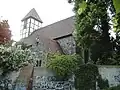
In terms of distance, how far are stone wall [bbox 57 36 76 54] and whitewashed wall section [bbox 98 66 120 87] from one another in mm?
13758

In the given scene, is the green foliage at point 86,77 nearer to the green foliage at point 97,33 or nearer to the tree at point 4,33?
the green foliage at point 97,33

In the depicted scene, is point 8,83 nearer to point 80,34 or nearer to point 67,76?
point 67,76

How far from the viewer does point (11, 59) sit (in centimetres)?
1930

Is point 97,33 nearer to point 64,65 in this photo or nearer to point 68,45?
point 64,65

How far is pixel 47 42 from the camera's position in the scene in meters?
31.6

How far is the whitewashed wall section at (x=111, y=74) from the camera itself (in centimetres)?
1644

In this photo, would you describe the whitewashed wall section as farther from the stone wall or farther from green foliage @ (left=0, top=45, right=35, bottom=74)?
the stone wall

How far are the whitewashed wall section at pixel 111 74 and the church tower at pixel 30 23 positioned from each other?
30101 millimetres

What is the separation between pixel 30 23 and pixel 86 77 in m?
31.5

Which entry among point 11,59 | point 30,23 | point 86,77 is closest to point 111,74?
point 86,77

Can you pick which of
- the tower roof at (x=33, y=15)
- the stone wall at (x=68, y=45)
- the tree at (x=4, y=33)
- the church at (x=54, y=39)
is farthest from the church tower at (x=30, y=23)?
the tree at (x=4, y=33)

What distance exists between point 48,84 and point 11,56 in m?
4.08

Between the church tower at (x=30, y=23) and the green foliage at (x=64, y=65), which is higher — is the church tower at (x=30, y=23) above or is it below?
above

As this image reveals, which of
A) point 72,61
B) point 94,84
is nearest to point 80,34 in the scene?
point 72,61
